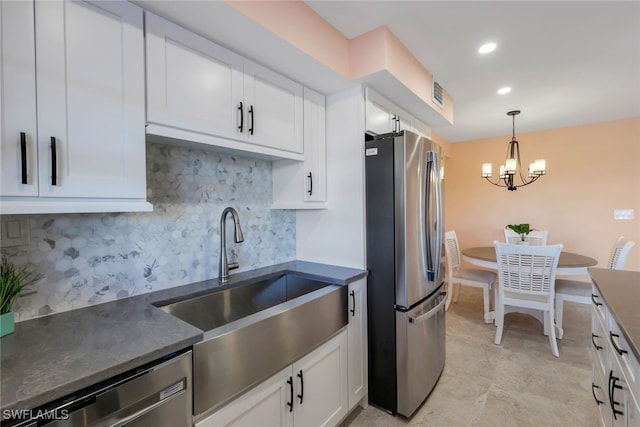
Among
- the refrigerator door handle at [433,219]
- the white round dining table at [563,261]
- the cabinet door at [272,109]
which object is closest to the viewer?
the cabinet door at [272,109]

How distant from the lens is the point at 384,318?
1835mm

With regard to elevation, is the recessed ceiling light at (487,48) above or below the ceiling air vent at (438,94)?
above

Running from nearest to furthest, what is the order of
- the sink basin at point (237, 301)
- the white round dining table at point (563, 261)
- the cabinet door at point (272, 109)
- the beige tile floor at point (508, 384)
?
1. the sink basin at point (237, 301)
2. the cabinet door at point (272, 109)
3. the beige tile floor at point (508, 384)
4. the white round dining table at point (563, 261)

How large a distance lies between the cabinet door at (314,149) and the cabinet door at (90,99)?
1.02 m

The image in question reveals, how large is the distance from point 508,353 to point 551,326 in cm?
44

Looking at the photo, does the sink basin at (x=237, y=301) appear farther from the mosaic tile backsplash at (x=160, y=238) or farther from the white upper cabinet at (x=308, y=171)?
the white upper cabinet at (x=308, y=171)

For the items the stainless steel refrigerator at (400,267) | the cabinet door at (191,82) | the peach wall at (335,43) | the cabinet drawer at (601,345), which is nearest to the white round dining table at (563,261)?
the cabinet drawer at (601,345)

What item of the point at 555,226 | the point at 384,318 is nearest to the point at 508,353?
the point at 384,318

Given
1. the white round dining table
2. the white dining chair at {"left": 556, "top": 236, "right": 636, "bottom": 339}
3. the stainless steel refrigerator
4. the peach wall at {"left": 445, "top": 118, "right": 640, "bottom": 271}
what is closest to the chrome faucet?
the stainless steel refrigerator

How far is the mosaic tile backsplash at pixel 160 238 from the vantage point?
3.76 ft

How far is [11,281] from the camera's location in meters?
0.94

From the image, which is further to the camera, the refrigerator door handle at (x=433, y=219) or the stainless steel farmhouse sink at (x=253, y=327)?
the refrigerator door handle at (x=433, y=219)

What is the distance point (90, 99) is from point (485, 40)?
231cm

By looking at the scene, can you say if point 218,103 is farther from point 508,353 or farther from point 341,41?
point 508,353
